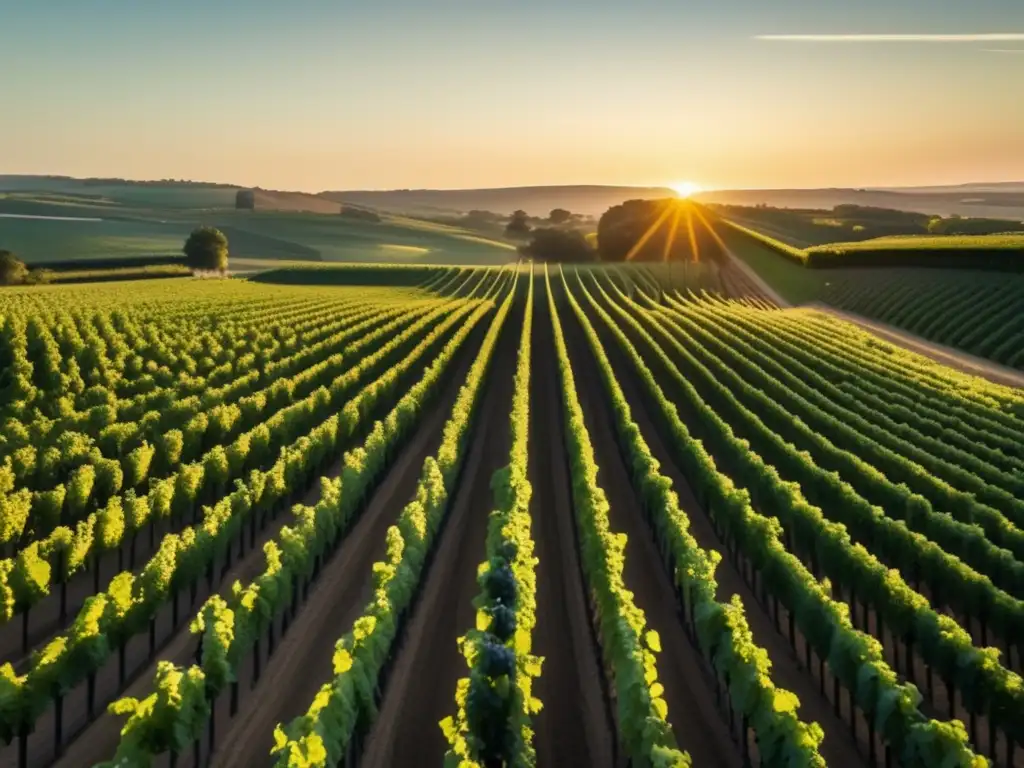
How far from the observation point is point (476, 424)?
3859cm

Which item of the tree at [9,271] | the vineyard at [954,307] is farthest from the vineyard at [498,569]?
the tree at [9,271]

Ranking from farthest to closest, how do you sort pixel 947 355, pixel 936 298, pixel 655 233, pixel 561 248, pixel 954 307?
pixel 561 248
pixel 655 233
pixel 936 298
pixel 954 307
pixel 947 355

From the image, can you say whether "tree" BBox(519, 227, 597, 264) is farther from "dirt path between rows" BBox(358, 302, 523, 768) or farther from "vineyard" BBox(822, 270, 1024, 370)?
"dirt path between rows" BBox(358, 302, 523, 768)

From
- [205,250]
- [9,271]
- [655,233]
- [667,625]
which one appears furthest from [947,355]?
[205,250]

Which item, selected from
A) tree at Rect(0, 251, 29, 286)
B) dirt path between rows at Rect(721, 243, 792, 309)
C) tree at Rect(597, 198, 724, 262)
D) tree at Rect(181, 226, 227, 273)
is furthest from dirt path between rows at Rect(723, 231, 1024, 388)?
tree at Rect(0, 251, 29, 286)

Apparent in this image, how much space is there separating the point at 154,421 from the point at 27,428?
4.02 m

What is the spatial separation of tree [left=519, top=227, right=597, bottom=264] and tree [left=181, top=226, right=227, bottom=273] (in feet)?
165

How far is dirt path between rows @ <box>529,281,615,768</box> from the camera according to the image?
1631 cm

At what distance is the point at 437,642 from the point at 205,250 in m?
121

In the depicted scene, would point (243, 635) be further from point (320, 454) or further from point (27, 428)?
point (27, 428)

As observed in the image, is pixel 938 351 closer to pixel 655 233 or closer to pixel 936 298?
pixel 936 298

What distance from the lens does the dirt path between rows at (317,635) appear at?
54.1 feet

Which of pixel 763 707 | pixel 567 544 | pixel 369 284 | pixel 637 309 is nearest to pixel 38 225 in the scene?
pixel 369 284

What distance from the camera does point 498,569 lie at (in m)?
17.8
